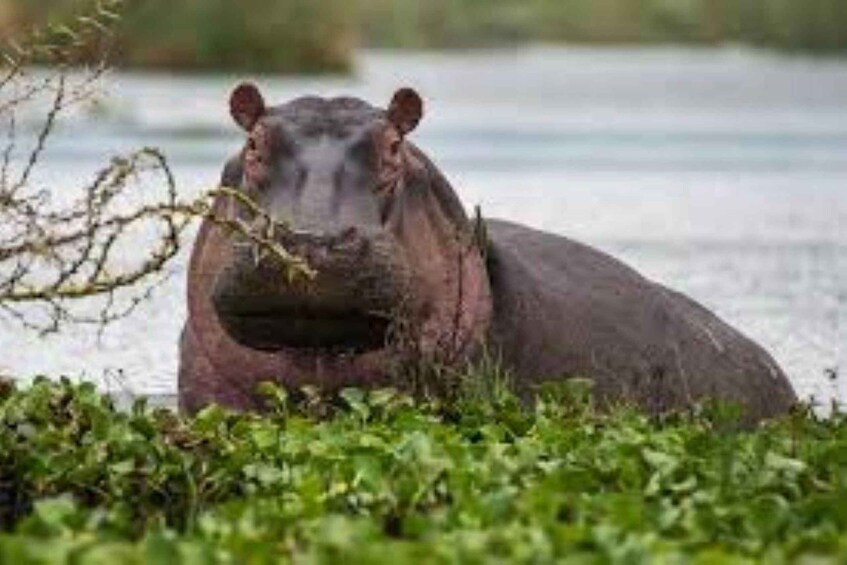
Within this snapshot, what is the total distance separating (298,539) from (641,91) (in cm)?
3871

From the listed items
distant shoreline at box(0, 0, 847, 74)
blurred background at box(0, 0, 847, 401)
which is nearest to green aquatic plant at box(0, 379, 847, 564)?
blurred background at box(0, 0, 847, 401)

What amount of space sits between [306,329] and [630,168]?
17.7 metres

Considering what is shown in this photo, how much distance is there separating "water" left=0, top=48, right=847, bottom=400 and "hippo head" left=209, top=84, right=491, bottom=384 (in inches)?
40.5

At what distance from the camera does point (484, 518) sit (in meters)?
5.51

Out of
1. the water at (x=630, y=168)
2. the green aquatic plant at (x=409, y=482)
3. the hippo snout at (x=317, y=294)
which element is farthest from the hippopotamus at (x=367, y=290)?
the water at (x=630, y=168)

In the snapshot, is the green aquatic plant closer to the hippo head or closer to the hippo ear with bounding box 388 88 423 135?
the hippo head

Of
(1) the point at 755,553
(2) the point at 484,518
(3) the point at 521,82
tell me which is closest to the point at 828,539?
(1) the point at 755,553

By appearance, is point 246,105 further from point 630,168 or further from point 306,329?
point 630,168

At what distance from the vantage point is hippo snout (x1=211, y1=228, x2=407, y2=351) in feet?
23.5

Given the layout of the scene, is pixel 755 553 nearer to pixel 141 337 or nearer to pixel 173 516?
pixel 173 516

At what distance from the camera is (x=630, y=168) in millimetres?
24984

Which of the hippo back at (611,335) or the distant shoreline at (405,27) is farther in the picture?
the distant shoreline at (405,27)

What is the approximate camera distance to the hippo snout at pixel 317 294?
23.5 feet

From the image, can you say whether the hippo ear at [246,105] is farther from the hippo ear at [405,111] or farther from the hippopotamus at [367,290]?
the hippo ear at [405,111]
